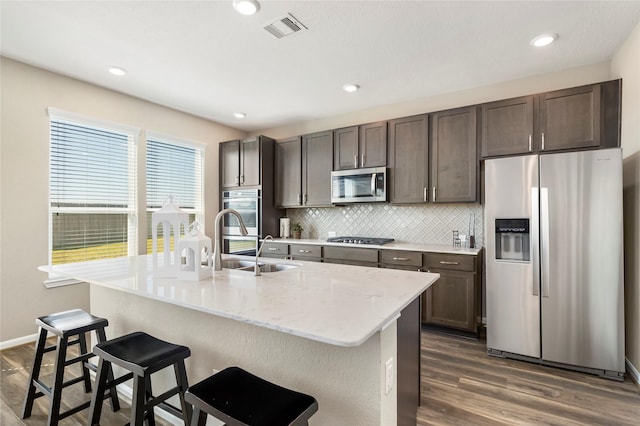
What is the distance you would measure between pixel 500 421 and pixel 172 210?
240cm

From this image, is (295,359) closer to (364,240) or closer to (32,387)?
(32,387)

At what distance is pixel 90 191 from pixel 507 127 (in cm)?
465

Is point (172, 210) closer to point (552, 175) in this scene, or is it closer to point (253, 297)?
point (253, 297)

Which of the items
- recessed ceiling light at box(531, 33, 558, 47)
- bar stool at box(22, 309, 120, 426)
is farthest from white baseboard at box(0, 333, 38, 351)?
recessed ceiling light at box(531, 33, 558, 47)

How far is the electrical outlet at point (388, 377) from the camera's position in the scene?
1.25 meters

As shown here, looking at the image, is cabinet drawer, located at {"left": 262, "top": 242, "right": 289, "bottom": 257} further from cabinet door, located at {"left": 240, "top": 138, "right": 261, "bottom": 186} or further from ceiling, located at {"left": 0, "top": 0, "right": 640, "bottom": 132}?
ceiling, located at {"left": 0, "top": 0, "right": 640, "bottom": 132}

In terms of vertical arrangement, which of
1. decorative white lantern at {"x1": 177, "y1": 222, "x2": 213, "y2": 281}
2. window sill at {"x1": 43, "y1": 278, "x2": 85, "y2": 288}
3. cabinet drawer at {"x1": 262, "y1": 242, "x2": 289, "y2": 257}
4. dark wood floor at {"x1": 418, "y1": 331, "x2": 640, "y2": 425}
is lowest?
dark wood floor at {"x1": 418, "y1": 331, "x2": 640, "y2": 425}

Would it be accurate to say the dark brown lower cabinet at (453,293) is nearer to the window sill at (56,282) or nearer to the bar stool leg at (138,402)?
the bar stool leg at (138,402)

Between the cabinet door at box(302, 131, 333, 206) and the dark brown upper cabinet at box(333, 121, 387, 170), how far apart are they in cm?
12

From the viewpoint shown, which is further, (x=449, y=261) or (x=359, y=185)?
(x=359, y=185)

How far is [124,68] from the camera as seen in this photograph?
3.06 meters

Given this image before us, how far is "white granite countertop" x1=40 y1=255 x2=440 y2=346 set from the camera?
102cm

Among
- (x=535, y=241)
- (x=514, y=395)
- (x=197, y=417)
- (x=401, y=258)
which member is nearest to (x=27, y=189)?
(x=197, y=417)

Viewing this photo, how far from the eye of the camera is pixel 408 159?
3.69 metres
